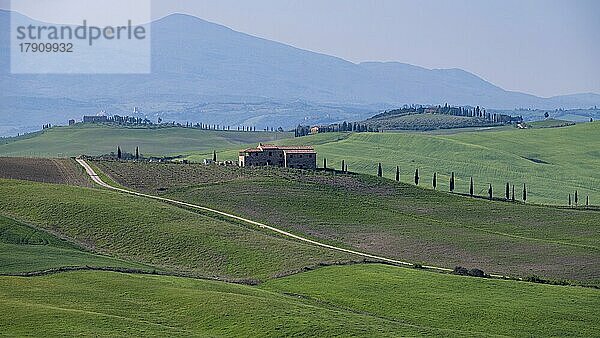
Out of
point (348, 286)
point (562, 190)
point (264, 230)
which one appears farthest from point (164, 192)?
point (562, 190)

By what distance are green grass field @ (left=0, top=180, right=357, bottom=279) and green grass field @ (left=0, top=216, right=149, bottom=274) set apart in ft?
7.66

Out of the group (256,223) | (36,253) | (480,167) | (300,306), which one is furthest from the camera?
(480,167)

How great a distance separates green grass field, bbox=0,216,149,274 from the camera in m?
60.9

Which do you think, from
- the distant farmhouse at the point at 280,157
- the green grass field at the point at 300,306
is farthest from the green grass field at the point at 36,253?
the distant farmhouse at the point at 280,157

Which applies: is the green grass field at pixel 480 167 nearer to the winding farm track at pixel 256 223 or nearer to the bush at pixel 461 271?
the winding farm track at pixel 256 223

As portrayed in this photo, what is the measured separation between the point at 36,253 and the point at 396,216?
38980 millimetres

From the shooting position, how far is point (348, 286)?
6172 cm

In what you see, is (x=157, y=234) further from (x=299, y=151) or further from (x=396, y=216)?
(x=299, y=151)

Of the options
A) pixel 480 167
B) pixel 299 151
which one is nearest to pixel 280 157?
pixel 299 151

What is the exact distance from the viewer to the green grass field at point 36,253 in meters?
60.9

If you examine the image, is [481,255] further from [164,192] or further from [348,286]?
[164,192]

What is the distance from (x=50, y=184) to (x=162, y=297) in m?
46.2

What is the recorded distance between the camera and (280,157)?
12294 cm

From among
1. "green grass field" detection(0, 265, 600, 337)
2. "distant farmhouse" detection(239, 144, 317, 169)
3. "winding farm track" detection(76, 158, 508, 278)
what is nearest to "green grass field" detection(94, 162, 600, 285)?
"winding farm track" detection(76, 158, 508, 278)
